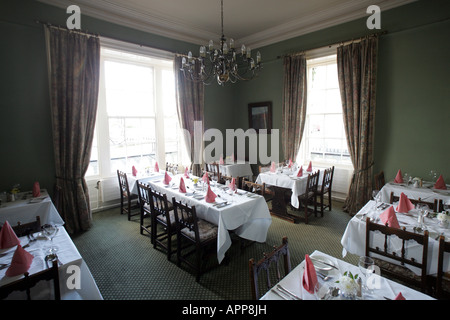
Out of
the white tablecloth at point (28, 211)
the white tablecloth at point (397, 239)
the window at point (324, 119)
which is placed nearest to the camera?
the white tablecloth at point (397, 239)

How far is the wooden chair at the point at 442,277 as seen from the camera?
1789mm

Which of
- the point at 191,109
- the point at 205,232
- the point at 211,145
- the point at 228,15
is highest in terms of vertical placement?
the point at 228,15

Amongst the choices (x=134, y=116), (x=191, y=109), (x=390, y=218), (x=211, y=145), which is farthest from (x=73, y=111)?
(x=390, y=218)

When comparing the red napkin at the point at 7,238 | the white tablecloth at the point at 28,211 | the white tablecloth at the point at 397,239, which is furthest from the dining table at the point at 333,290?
the white tablecloth at the point at 28,211

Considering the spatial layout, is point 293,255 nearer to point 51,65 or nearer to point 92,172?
point 92,172

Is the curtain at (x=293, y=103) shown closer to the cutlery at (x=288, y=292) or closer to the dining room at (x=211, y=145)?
the dining room at (x=211, y=145)

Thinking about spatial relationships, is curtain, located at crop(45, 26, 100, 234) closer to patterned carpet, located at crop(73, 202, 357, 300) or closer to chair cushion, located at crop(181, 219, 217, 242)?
patterned carpet, located at crop(73, 202, 357, 300)

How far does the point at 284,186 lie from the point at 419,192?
202cm

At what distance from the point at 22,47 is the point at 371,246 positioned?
553 cm

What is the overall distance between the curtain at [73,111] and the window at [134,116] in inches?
23.0

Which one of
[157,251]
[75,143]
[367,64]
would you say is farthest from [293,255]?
[75,143]

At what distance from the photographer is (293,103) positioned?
5723mm

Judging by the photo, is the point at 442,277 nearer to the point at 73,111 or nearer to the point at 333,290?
the point at 333,290

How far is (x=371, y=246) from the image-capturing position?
236cm
